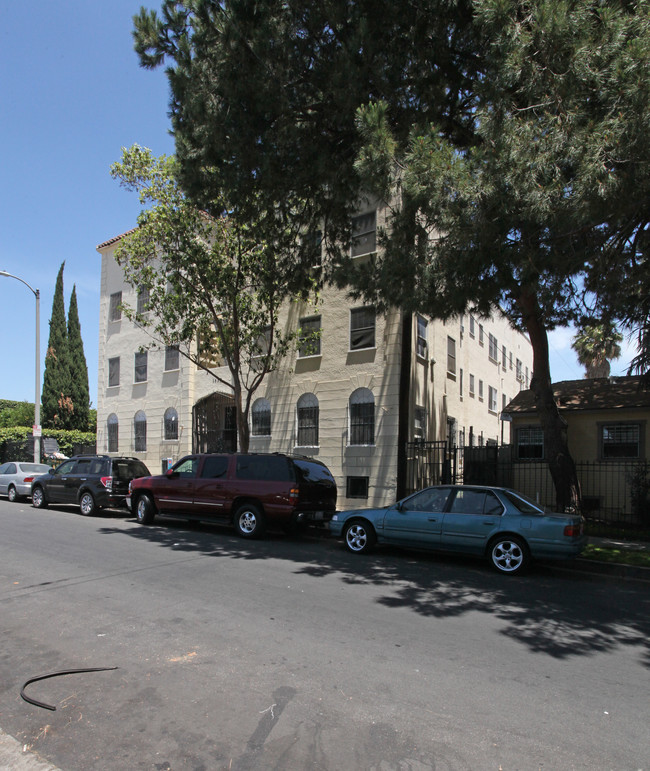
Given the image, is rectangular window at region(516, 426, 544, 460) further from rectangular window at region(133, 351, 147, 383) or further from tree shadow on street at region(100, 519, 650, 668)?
rectangular window at region(133, 351, 147, 383)

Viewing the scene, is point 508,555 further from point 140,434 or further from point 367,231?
point 140,434

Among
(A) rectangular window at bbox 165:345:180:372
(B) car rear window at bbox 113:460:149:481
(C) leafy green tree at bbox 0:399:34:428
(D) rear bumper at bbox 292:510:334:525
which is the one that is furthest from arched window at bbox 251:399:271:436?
(C) leafy green tree at bbox 0:399:34:428

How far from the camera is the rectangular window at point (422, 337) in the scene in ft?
64.1

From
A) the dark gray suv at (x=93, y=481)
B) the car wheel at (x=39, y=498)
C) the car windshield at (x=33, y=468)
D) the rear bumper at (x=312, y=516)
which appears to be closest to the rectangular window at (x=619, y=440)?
the rear bumper at (x=312, y=516)

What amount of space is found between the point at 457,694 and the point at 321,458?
48.7 ft

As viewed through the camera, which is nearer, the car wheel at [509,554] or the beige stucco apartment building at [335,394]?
the car wheel at [509,554]

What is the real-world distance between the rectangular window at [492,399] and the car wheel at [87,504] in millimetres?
18494

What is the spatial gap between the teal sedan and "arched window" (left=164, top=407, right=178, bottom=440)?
15062 millimetres

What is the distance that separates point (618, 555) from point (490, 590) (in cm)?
387

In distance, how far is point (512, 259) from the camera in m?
8.97

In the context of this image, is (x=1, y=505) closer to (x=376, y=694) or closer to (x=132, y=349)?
(x=132, y=349)

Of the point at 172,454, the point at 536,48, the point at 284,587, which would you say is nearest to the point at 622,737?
the point at 284,587

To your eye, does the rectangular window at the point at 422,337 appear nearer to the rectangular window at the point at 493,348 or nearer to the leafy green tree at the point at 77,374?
the rectangular window at the point at 493,348

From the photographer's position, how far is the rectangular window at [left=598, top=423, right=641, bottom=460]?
16797mm
